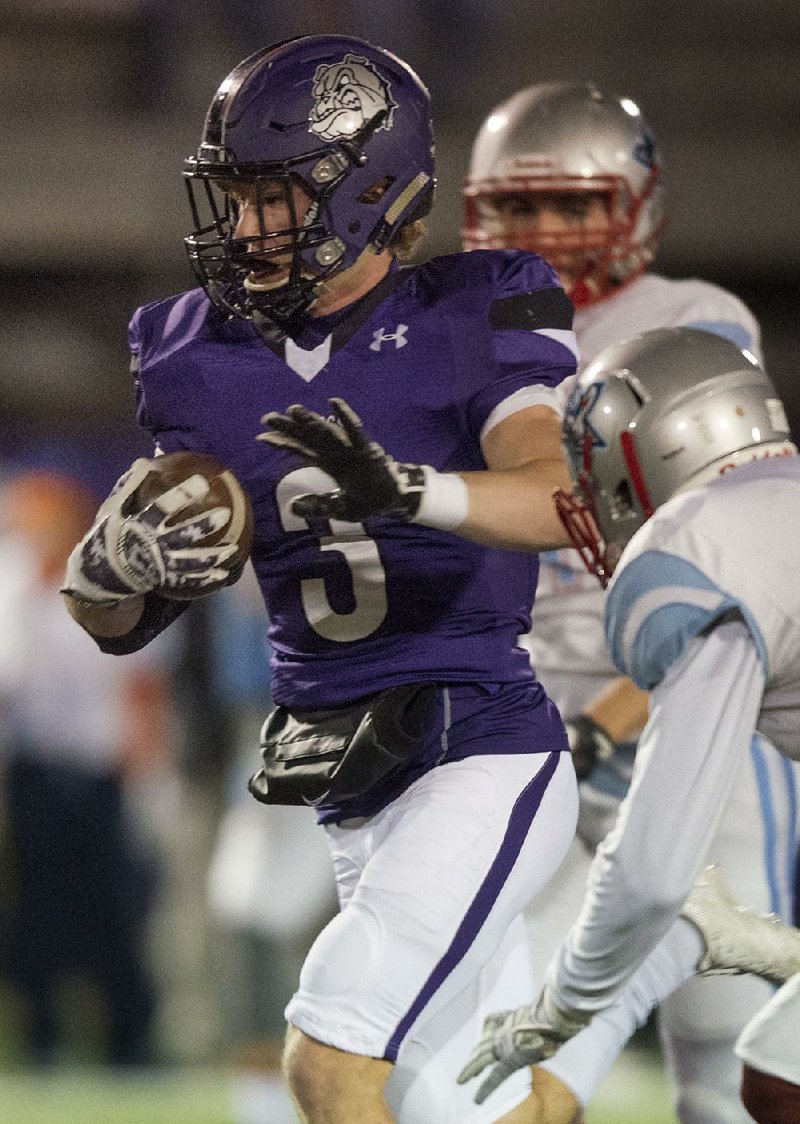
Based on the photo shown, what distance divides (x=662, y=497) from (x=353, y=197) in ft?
1.89

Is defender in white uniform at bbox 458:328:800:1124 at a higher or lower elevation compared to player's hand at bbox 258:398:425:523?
lower

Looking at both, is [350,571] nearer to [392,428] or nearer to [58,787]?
[392,428]

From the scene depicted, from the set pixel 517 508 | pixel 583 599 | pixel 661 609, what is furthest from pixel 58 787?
pixel 661 609

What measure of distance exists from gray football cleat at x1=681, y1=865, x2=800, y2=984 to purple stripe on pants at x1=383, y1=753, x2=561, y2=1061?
34 centimetres

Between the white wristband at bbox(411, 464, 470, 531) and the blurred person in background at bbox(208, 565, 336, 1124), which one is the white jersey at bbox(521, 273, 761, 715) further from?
the blurred person in background at bbox(208, 565, 336, 1124)

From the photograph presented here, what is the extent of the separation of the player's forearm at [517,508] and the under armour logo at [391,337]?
24 cm

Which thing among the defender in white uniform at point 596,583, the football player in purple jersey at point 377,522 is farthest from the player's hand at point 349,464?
the defender in white uniform at point 596,583

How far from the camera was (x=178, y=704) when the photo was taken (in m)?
6.17

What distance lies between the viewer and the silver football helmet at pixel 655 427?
92.4 inches

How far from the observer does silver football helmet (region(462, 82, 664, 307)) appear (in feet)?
11.4

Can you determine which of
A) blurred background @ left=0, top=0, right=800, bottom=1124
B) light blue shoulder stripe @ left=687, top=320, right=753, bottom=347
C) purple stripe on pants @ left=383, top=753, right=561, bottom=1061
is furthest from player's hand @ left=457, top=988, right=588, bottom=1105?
blurred background @ left=0, top=0, right=800, bottom=1124

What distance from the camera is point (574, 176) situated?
3.49 meters

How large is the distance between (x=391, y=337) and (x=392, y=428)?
120 mm

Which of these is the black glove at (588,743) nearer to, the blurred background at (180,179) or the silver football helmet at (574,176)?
the silver football helmet at (574,176)
